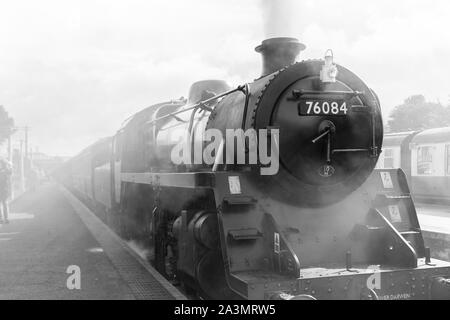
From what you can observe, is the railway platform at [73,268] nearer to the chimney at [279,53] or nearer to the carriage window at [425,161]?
the chimney at [279,53]

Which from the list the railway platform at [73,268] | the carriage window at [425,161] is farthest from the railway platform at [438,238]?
the carriage window at [425,161]

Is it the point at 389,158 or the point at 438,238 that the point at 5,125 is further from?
the point at 438,238

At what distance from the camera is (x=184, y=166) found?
6.92 meters

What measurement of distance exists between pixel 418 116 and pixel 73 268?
53151 millimetres

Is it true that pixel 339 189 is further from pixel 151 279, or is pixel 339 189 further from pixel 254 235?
pixel 151 279

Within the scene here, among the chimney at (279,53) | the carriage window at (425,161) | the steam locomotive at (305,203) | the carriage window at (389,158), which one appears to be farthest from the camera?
the carriage window at (389,158)

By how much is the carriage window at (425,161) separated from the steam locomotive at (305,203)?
1226 cm

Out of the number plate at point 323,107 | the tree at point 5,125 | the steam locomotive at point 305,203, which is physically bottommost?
the steam locomotive at point 305,203

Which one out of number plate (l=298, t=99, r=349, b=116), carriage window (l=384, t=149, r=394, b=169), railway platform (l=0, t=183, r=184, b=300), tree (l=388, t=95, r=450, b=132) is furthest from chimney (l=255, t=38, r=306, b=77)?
tree (l=388, t=95, r=450, b=132)

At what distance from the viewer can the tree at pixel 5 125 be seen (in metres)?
51.0

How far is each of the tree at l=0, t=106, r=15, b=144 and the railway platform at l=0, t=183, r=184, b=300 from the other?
134 ft
